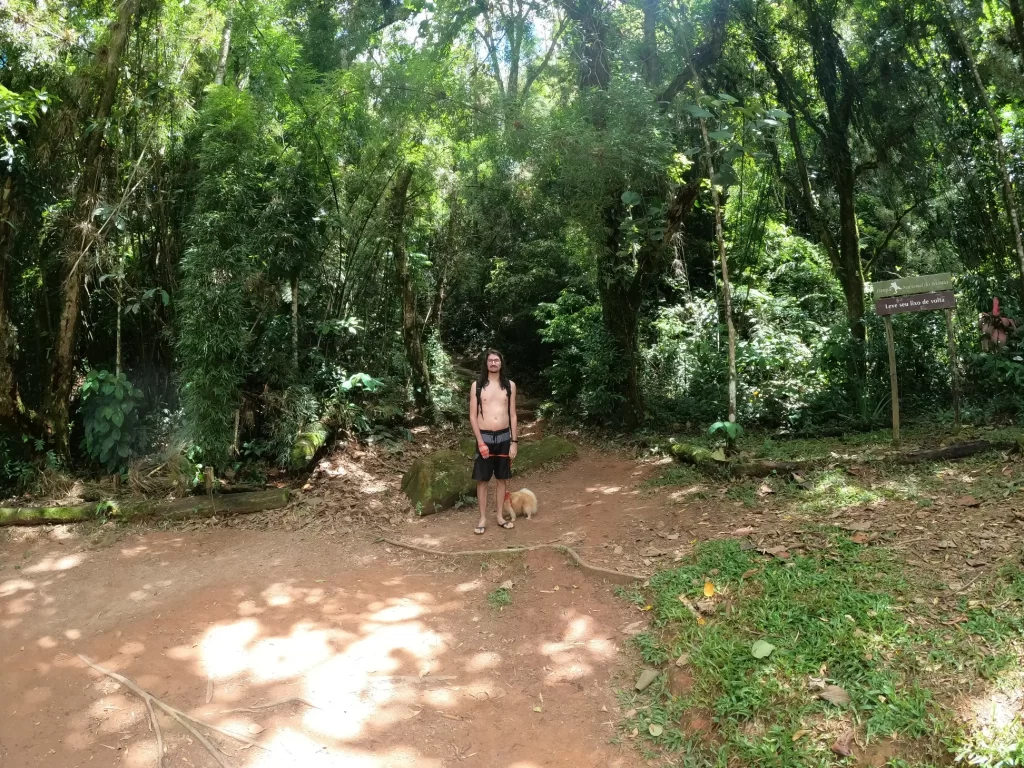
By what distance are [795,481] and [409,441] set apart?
196 inches

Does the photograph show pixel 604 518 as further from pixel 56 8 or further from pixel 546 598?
pixel 56 8

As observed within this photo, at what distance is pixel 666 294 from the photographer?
11.7 meters

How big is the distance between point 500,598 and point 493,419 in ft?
4.80

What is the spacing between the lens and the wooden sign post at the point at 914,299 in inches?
251

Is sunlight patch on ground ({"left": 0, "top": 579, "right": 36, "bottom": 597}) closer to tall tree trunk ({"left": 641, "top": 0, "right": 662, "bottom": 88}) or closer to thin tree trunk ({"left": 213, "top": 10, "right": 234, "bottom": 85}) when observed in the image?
thin tree trunk ({"left": 213, "top": 10, "right": 234, "bottom": 85})

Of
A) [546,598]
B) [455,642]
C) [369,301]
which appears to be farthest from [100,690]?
[369,301]

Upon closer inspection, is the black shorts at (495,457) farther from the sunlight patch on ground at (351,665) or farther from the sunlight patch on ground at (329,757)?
the sunlight patch on ground at (329,757)

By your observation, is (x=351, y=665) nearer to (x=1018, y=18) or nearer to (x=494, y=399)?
(x=494, y=399)

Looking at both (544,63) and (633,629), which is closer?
(633,629)

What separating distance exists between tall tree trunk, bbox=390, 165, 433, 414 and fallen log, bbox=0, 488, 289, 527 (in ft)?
11.4

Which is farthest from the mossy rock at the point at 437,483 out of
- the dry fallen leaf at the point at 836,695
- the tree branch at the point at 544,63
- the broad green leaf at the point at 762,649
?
the tree branch at the point at 544,63

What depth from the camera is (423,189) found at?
893 centimetres

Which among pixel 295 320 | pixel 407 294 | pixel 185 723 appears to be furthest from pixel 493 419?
pixel 407 294

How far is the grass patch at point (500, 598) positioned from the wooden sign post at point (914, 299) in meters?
4.78
